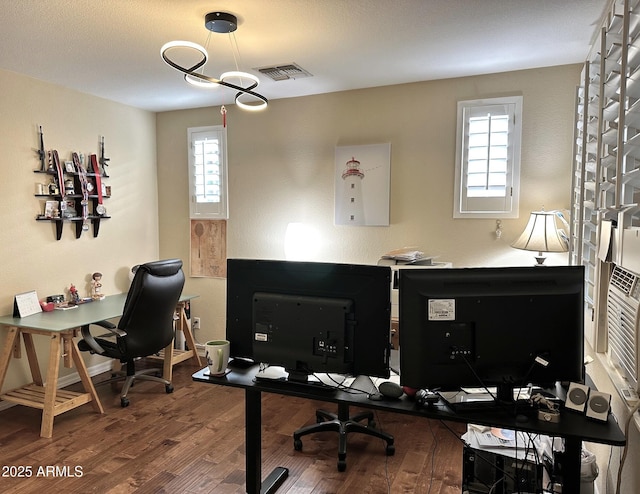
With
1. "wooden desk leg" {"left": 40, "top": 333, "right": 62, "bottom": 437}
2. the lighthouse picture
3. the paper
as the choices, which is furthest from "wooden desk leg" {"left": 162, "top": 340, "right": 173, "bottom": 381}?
the lighthouse picture

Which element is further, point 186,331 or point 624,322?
point 186,331

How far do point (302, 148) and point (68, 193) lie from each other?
2059 millimetres

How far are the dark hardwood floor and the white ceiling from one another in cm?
230

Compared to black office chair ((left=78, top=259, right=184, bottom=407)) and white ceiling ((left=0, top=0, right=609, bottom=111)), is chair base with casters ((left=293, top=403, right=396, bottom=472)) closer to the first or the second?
black office chair ((left=78, top=259, right=184, bottom=407))

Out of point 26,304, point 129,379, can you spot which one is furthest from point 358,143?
Result: point 26,304

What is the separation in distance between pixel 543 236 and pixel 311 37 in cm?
196

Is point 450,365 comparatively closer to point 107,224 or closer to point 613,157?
point 613,157

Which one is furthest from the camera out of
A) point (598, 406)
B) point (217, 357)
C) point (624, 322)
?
point (217, 357)

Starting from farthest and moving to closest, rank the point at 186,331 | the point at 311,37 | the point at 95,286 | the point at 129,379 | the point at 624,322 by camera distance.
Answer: the point at 186,331 → the point at 95,286 → the point at 129,379 → the point at 311,37 → the point at 624,322

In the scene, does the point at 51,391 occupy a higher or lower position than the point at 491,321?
lower

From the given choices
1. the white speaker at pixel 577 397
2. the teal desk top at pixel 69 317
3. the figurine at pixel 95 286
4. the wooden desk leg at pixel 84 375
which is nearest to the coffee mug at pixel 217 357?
the white speaker at pixel 577 397

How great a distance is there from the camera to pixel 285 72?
11.0 feet

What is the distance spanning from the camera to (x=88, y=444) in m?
2.88

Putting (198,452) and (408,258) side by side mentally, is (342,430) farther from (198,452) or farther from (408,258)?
(408,258)
